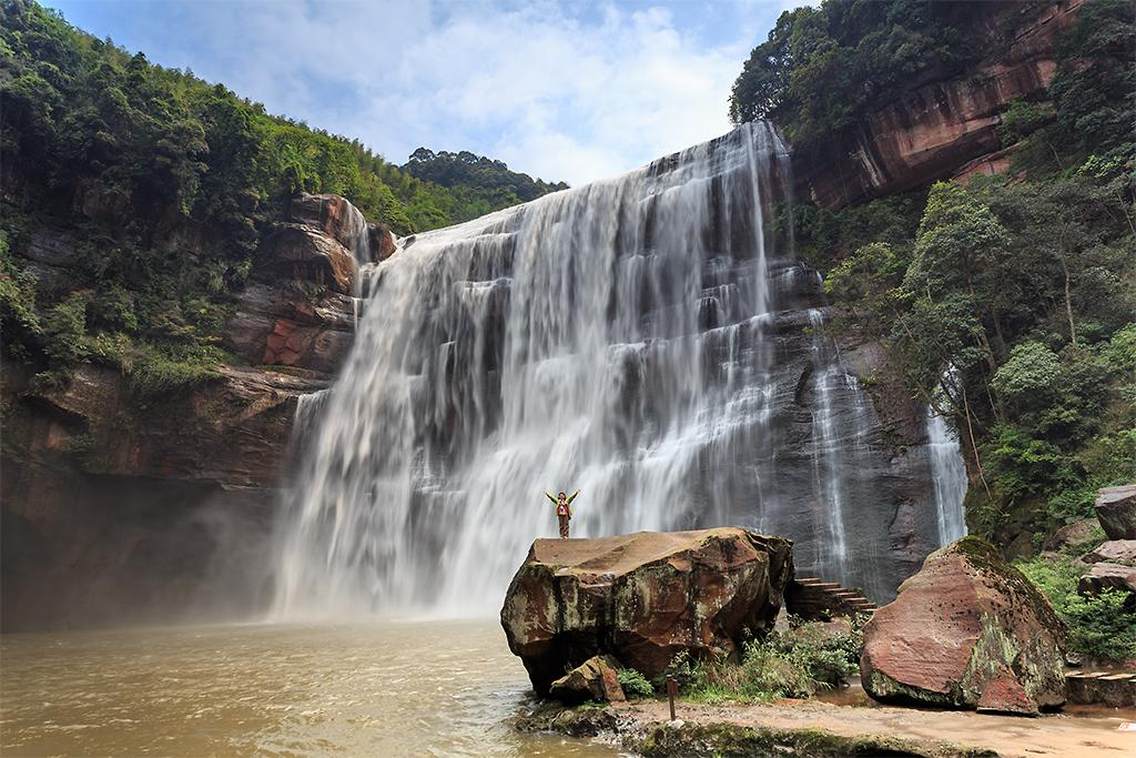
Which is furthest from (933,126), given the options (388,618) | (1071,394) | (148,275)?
(148,275)

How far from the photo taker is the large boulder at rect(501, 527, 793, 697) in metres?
7.75

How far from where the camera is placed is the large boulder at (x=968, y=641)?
6.25m

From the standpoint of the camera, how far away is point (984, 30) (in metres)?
23.1

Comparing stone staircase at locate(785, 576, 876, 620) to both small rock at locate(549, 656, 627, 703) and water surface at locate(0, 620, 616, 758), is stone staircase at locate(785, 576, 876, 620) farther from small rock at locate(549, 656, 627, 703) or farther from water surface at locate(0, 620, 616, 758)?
water surface at locate(0, 620, 616, 758)

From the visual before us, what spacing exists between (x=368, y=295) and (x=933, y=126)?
23.0 meters

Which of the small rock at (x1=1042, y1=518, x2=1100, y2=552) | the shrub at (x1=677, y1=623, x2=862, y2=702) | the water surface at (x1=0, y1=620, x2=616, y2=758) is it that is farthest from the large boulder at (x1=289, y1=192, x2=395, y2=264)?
the small rock at (x1=1042, y1=518, x2=1100, y2=552)

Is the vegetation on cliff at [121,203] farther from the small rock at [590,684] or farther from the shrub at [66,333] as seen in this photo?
the small rock at [590,684]

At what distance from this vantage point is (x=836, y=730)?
5387 mm

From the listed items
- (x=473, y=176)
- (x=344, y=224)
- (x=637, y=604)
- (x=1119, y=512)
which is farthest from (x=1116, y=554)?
(x=473, y=176)

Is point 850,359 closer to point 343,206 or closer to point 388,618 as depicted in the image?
point 388,618

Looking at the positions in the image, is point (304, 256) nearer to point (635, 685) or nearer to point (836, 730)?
point (635, 685)

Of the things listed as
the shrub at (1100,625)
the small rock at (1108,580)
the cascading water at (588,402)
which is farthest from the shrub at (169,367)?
the small rock at (1108,580)

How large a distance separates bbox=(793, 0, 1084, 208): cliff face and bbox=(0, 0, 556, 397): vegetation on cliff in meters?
23.1

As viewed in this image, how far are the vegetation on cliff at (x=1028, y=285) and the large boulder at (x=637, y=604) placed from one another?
7.76 metres
